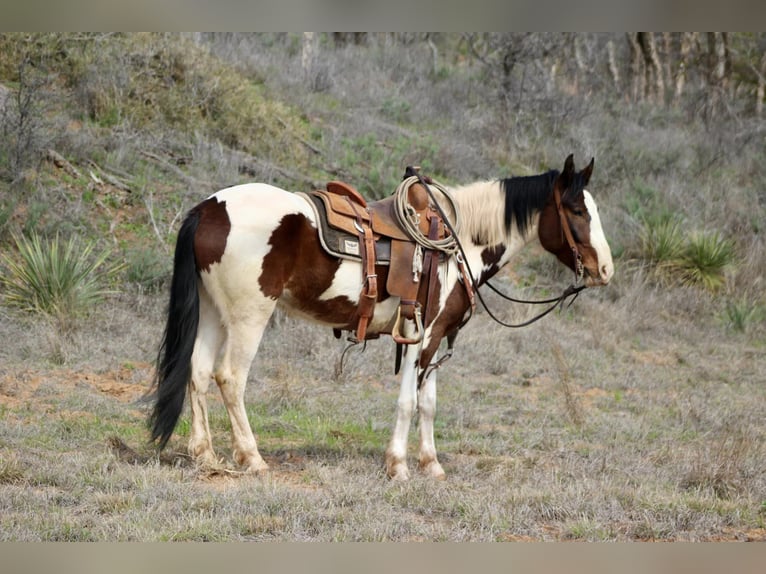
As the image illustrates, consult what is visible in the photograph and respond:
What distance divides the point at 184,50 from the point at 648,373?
352 inches

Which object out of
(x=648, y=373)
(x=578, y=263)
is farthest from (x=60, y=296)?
(x=648, y=373)

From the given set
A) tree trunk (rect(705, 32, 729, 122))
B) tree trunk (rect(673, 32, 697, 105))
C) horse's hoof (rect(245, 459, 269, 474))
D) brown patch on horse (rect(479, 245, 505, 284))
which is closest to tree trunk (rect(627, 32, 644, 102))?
tree trunk (rect(673, 32, 697, 105))

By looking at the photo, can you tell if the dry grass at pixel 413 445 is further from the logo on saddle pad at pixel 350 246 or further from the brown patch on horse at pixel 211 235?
the logo on saddle pad at pixel 350 246

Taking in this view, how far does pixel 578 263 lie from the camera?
22.2 ft

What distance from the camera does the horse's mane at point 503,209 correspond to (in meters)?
6.75

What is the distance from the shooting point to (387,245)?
6430 millimetres

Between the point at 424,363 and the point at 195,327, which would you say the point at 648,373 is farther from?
the point at 195,327

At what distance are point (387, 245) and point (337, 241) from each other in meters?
0.40

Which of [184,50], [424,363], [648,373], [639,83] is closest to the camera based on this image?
[424,363]

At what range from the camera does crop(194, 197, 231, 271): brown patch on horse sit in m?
6.00

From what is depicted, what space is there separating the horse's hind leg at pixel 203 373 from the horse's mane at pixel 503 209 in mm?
1941

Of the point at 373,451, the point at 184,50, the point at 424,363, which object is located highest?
the point at 184,50

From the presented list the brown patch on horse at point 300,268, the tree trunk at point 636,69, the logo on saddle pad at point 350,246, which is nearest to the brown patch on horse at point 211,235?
the brown patch on horse at point 300,268

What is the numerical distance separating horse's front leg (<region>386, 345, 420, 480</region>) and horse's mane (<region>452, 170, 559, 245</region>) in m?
1.02
